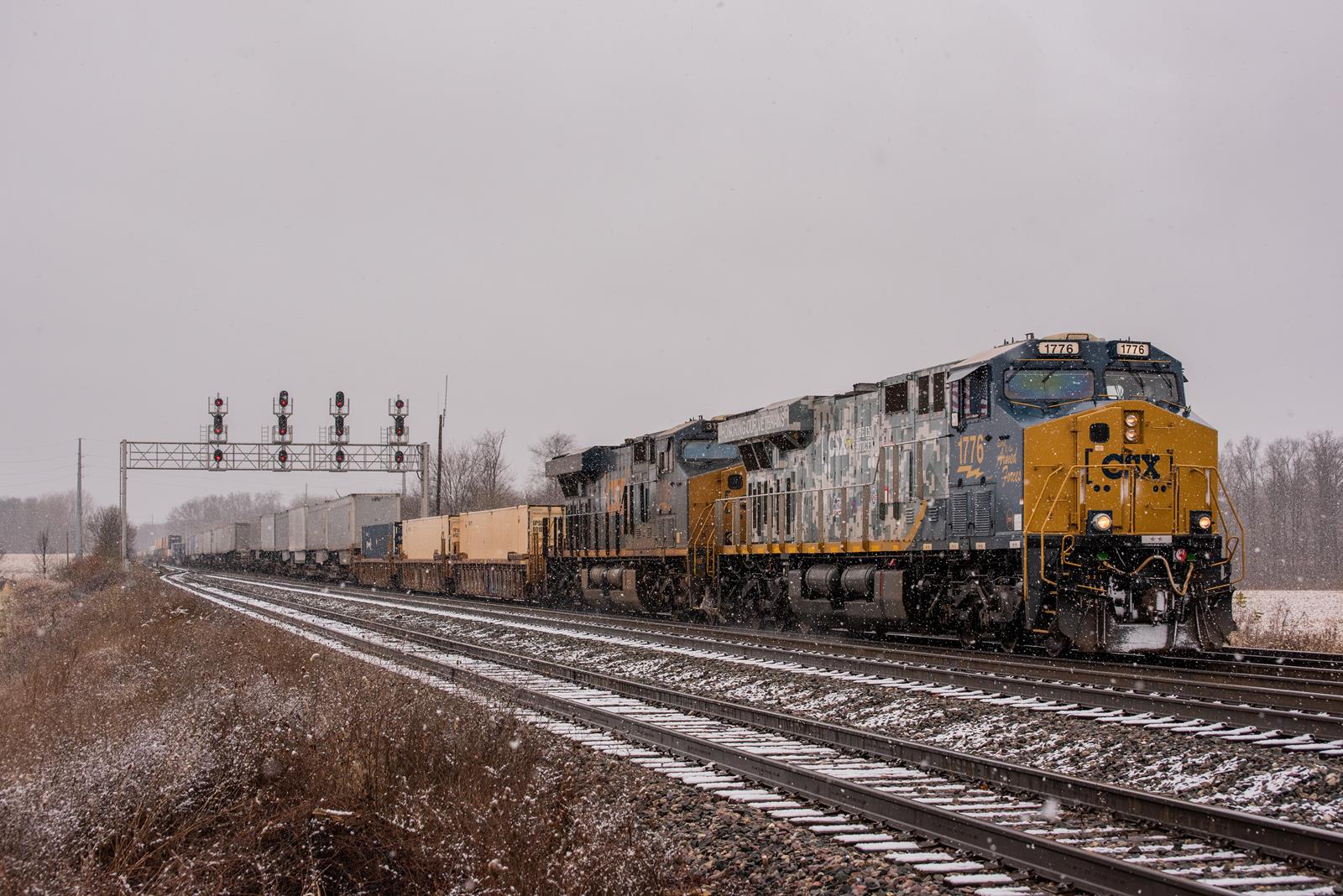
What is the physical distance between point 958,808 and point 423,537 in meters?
37.3

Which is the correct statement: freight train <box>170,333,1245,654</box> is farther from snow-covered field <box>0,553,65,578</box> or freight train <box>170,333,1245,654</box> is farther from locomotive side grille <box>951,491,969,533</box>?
snow-covered field <box>0,553,65,578</box>

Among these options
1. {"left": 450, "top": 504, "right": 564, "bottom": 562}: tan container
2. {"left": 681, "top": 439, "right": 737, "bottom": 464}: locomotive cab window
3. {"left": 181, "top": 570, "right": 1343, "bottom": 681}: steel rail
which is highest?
{"left": 681, "top": 439, "right": 737, "bottom": 464}: locomotive cab window

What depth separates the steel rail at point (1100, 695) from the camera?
8414mm

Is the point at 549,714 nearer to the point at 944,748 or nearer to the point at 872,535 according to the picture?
the point at 944,748

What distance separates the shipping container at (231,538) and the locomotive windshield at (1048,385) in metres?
63.9

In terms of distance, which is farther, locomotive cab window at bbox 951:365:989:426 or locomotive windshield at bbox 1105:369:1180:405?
locomotive cab window at bbox 951:365:989:426

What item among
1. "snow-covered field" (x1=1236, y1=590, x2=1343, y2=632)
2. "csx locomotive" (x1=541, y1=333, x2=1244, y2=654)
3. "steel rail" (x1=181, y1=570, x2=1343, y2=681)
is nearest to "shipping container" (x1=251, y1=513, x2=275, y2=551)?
"snow-covered field" (x1=1236, y1=590, x2=1343, y2=632)

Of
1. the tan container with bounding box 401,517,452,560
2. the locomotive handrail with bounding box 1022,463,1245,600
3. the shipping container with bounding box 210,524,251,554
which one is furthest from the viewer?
the shipping container with bounding box 210,524,251,554

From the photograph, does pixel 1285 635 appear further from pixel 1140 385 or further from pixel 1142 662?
pixel 1140 385

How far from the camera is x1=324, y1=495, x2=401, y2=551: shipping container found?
47625 mm

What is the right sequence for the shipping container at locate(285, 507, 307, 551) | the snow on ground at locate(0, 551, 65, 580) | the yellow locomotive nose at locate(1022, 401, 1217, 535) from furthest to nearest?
the snow on ground at locate(0, 551, 65, 580)
the shipping container at locate(285, 507, 307, 551)
the yellow locomotive nose at locate(1022, 401, 1217, 535)

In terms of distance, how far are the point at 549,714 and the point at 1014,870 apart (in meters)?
5.54

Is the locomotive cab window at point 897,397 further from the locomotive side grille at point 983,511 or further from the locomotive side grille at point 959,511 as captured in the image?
the locomotive side grille at point 983,511

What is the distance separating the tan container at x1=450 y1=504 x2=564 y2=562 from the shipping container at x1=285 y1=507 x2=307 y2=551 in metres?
19.5
